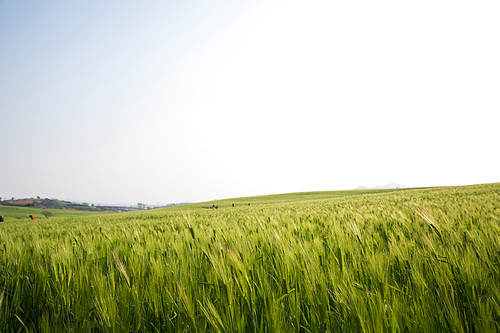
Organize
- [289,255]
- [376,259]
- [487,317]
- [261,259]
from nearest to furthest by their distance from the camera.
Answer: [487,317] < [376,259] < [289,255] < [261,259]

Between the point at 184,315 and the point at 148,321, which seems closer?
the point at 184,315

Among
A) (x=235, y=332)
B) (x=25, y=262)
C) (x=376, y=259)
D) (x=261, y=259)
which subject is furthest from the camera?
(x=25, y=262)

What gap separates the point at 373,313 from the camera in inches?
24.5

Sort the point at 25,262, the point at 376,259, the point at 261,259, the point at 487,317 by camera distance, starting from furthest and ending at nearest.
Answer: the point at 25,262 < the point at 261,259 < the point at 376,259 < the point at 487,317

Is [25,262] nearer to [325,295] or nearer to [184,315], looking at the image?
[184,315]

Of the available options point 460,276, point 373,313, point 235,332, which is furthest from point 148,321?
point 460,276

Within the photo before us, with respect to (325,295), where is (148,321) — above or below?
below

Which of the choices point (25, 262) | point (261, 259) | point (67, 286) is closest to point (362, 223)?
point (261, 259)

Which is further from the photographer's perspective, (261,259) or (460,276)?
(261,259)

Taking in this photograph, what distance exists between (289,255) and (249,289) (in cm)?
33

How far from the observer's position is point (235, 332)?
2.30 feet

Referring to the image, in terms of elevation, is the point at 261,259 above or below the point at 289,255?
below

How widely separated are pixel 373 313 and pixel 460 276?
591 mm

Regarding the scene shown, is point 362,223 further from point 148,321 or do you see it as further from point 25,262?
point 25,262
